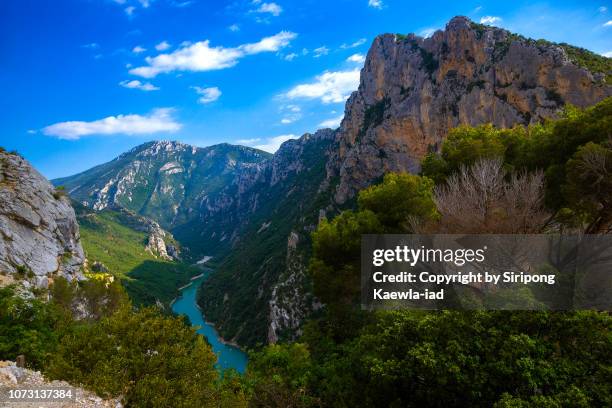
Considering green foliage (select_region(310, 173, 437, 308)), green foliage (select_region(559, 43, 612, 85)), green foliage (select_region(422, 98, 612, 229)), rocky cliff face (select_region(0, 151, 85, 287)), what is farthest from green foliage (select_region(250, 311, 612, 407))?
green foliage (select_region(559, 43, 612, 85))

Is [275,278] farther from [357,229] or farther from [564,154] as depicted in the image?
[564,154]

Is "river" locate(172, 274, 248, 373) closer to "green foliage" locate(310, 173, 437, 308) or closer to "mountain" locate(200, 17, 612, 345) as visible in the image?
"mountain" locate(200, 17, 612, 345)

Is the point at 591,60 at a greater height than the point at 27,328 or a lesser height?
greater

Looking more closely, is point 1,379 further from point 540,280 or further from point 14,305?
point 540,280

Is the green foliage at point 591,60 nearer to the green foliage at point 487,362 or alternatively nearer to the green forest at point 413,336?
the green forest at point 413,336

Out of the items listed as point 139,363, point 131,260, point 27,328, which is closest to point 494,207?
point 139,363

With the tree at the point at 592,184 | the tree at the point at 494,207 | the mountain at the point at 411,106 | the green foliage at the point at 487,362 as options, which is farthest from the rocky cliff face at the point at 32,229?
the tree at the point at 592,184
